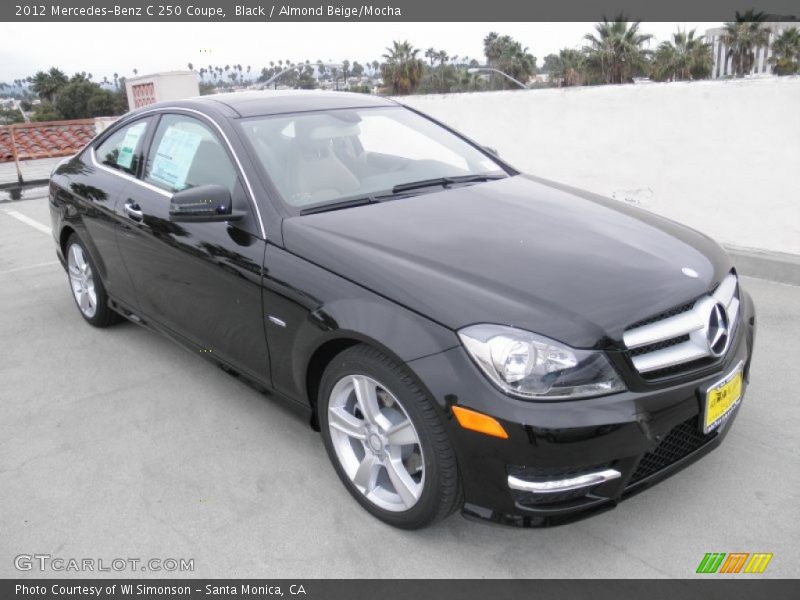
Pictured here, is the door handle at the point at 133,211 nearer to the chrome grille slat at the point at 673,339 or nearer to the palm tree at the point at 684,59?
the chrome grille slat at the point at 673,339

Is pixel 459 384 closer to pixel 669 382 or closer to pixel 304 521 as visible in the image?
pixel 669 382

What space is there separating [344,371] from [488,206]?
1.07 m

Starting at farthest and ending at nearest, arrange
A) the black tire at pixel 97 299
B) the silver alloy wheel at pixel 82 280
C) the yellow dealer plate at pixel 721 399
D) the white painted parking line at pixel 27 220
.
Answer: the white painted parking line at pixel 27 220, the silver alloy wheel at pixel 82 280, the black tire at pixel 97 299, the yellow dealer plate at pixel 721 399

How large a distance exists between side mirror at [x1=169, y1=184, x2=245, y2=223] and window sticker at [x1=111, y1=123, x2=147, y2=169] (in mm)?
1272

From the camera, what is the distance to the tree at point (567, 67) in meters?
60.8

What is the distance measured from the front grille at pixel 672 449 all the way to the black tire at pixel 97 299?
11.7ft

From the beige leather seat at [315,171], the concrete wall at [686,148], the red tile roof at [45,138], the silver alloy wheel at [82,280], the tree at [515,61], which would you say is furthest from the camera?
the tree at [515,61]

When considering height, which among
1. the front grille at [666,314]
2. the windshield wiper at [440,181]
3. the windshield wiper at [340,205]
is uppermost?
the windshield wiper at [440,181]

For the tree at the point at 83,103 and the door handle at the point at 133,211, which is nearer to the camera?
the door handle at the point at 133,211

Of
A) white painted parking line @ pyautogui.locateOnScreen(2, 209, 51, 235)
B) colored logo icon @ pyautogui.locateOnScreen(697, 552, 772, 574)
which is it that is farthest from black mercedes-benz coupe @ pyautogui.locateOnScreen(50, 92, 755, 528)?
white painted parking line @ pyautogui.locateOnScreen(2, 209, 51, 235)

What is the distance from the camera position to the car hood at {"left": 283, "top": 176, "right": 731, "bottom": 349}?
2.29 meters

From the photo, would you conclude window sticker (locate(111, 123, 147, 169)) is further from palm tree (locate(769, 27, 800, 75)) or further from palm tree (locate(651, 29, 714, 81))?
palm tree (locate(769, 27, 800, 75))

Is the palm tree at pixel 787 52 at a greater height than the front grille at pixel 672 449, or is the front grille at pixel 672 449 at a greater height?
the palm tree at pixel 787 52

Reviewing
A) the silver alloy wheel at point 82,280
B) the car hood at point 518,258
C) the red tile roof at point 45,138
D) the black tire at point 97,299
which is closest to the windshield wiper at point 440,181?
the car hood at point 518,258
